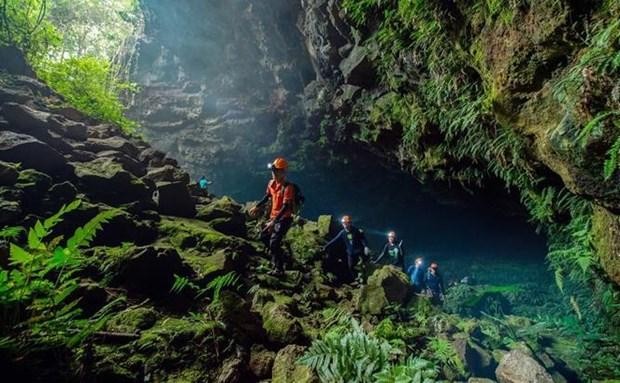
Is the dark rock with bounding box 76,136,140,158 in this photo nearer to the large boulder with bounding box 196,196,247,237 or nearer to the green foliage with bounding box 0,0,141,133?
the large boulder with bounding box 196,196,247,237

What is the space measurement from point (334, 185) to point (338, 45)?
1037 centimetres

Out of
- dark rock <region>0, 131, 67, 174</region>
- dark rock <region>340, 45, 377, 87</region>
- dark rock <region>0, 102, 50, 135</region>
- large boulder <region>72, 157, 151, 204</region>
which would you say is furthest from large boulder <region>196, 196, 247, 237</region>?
dark rock <region>340, 45, 377, 87</region>

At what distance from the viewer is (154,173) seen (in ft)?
25.9

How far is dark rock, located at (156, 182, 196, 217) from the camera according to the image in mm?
7251

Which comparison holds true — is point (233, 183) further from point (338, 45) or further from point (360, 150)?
point (338, 45)

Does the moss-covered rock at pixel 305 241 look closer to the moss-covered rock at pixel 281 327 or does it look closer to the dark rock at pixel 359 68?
the moss-covered rock at pixel 281 327

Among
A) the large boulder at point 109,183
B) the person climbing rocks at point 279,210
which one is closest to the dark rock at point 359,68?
the person climbing rocks at point 279,210

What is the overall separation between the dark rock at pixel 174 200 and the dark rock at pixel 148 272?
3.11 metres

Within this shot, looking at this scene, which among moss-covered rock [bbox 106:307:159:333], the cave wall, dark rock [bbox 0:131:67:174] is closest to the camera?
moss-covered rock [bbox 106:307:159:333]

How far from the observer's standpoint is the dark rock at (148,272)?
12.7ft

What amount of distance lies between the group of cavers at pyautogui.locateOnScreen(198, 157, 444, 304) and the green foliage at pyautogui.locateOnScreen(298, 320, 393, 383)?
10.1 ft

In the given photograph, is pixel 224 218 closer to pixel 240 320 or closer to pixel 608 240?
pixel 240 320

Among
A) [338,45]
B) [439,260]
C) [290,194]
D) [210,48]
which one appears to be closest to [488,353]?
[290,194]

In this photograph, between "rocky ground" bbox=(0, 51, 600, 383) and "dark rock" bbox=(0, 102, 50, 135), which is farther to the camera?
"dark rock" bbox=(0, 102, 50, 135)
